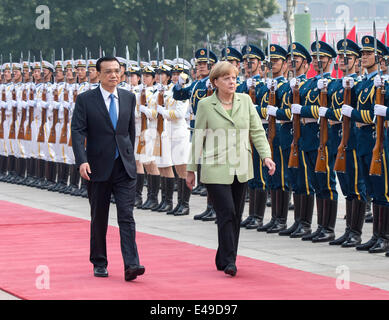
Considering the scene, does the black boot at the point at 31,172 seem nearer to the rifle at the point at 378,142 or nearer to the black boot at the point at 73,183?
the black boot at the point at 73,183

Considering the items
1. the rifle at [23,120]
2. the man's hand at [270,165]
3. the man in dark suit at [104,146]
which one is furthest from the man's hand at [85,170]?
the rifle at [23,120]

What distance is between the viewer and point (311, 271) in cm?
886

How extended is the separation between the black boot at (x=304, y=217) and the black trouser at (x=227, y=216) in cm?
256

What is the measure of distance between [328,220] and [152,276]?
288 cm

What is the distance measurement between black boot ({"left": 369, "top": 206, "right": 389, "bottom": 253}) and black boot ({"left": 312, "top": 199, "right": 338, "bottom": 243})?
92cm

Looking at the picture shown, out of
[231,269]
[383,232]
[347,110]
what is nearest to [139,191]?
[347,110]

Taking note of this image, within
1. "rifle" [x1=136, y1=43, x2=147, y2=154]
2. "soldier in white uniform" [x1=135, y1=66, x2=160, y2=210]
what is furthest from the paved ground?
"rifle" [x1=136, y1=43, x2=147, y2=154]

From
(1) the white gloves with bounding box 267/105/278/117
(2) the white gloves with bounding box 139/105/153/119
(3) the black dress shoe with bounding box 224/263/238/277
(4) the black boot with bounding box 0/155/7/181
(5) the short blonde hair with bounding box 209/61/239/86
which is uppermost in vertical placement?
(5) the short blonde hair with bounding box 209/61/239/86

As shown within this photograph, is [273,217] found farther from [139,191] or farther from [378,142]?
[139,191]

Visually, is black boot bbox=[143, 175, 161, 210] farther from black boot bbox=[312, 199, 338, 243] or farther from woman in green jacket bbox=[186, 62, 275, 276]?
woman in green jacket bbox=[186, 62, 275, 276]

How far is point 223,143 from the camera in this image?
8734 mm

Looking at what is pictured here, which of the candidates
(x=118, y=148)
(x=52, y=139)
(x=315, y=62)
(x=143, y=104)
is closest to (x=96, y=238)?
(x=118, y=148)

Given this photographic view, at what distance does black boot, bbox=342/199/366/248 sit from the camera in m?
10.5

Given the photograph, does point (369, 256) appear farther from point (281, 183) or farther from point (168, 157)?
point (168, 157)
